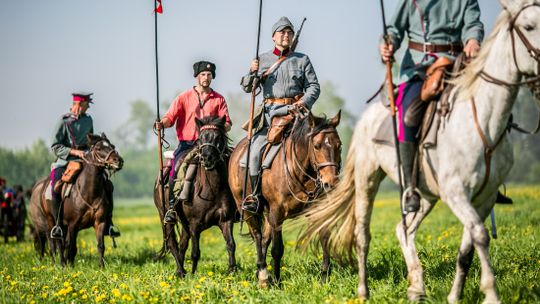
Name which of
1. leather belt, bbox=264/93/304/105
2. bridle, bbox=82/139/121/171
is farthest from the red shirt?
bridle, bbox=82/139/121/171

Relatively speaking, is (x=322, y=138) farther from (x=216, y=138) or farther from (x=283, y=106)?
(x=216, y=138)

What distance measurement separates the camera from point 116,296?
7.45 metres

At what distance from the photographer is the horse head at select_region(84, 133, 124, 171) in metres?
11.8

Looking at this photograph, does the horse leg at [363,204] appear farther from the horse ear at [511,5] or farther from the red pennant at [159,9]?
the red pennant at [159,9]

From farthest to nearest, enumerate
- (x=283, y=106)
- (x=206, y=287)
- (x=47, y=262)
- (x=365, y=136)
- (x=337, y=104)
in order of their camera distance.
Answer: (x=337, y=104) < (x=47, y=262) < (x=283, y=106) < (x=206, y=287) < (x=365, y=136)

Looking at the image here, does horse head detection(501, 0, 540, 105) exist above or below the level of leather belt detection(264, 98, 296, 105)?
above

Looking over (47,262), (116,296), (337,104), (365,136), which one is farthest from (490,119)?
(337,104)

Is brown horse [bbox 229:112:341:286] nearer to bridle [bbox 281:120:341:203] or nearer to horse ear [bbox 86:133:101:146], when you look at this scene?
bridle [bbox 281:120:341:203]

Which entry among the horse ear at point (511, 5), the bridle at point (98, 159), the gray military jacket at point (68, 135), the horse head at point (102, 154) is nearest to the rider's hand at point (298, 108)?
the horse ear at point (511, 5)

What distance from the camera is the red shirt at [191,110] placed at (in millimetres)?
10352

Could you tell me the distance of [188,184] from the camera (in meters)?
9.99

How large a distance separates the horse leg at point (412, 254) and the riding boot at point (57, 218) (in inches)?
294

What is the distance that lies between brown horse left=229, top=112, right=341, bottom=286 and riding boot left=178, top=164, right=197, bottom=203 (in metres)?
1.44

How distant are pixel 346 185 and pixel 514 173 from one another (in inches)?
3090
